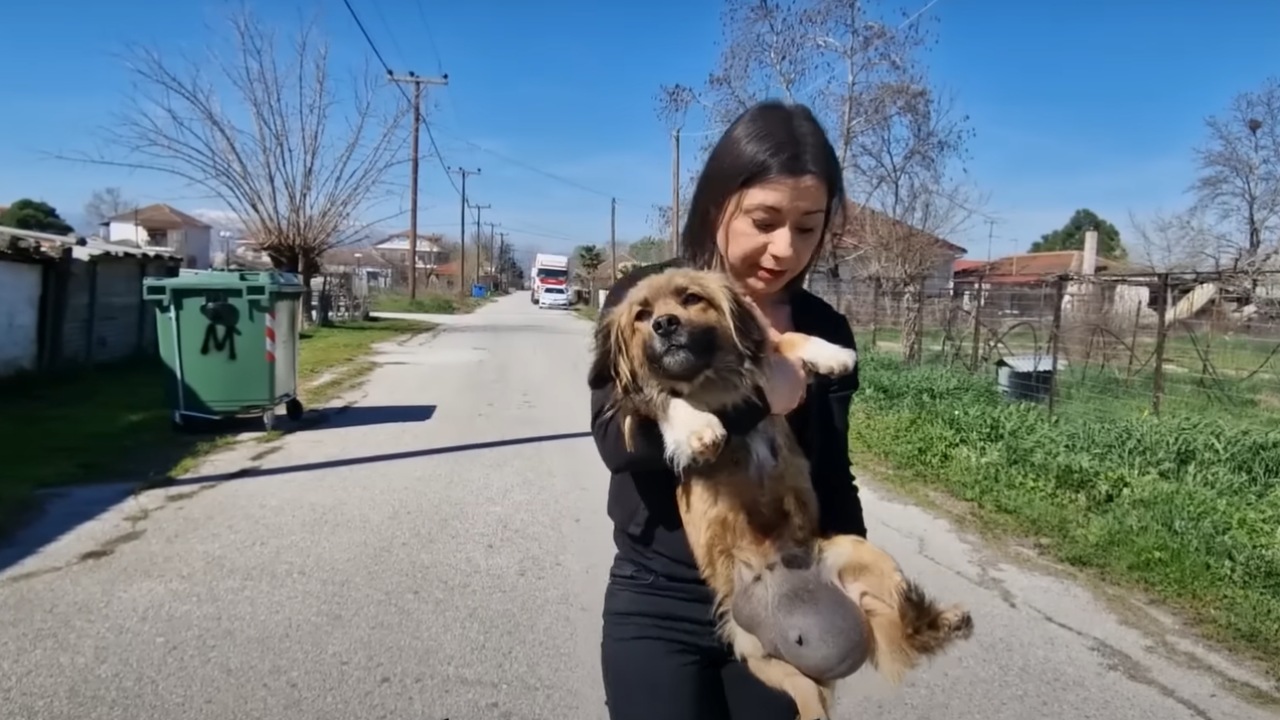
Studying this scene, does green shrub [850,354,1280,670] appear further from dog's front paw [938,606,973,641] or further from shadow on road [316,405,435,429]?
shadow on road [316,405,435,429]

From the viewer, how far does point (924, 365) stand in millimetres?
14711

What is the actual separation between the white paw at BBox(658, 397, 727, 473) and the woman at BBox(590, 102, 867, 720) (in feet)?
0.10

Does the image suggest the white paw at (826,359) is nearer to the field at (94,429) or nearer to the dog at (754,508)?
the dog at (754,508)

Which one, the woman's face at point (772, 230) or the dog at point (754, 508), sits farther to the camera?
the woman's face at point (772, 230)

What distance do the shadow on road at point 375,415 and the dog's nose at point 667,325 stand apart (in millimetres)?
9792

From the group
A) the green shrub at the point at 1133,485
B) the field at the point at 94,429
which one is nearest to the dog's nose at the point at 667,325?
the green shrub at the point at 1133,485

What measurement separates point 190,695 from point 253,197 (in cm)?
2379

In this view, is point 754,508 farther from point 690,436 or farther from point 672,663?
point 672,663

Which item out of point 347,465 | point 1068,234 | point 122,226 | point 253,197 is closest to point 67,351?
point 347,465

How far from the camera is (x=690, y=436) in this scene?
2.08 m

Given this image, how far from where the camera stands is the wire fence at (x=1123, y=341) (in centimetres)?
983

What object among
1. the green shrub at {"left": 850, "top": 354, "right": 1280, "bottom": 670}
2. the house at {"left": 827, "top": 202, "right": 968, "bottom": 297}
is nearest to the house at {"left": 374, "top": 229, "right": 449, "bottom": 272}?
the house at {"left": 827, "top": 202, "right": 968, "bottom": 297}

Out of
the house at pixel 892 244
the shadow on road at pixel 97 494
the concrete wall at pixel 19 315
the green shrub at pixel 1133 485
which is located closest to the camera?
the green shrub at pixel 1133 485

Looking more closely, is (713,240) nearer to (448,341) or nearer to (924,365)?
(924,365)
